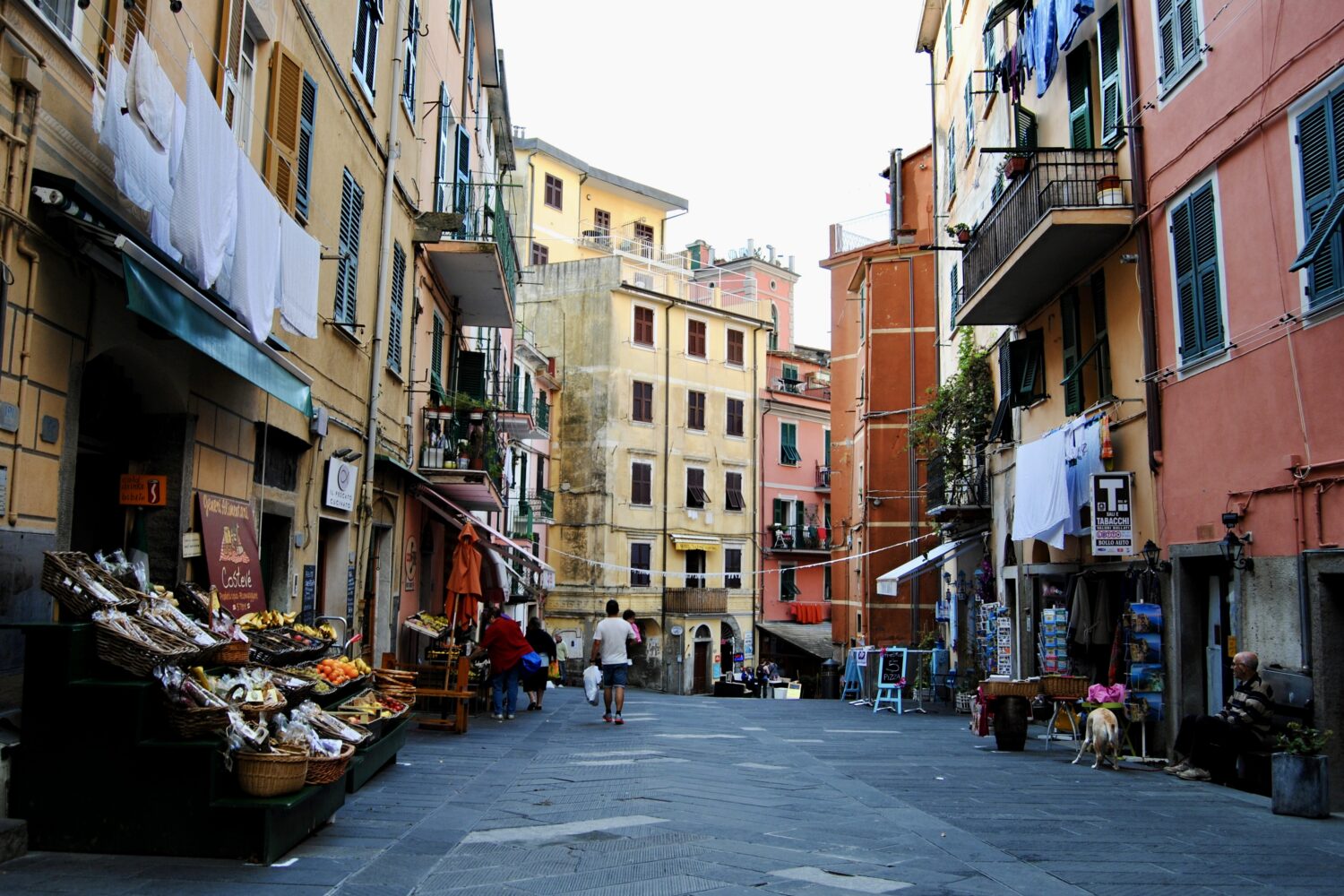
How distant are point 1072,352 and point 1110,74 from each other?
3.80 metres

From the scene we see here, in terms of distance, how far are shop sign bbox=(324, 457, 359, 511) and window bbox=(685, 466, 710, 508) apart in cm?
3149

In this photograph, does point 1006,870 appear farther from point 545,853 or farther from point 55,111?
point 55,111

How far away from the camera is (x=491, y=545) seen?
20641 mm

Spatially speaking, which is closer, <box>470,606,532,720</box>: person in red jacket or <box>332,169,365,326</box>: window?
<box>332,169,365,326</box>: window

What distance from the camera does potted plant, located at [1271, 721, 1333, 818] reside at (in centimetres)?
893

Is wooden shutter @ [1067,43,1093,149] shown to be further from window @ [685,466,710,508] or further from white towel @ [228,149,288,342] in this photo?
window @ [685,466,710,508]

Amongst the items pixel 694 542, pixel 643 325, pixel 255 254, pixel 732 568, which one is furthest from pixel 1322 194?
pixel 732 568

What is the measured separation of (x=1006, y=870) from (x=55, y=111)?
7151 mm

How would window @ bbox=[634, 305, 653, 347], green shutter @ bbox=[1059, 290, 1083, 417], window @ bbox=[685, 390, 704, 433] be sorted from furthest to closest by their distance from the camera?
window @ bbox=[685, 390, 704, 433] < window @ bbox=[634, 305, 653, 347] < green shutter @ bbox=[1059, 290, 1083, 417]

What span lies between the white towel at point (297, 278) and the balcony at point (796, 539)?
38.5m

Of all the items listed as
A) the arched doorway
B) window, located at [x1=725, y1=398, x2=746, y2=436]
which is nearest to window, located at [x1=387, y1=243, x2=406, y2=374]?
the arched doorway

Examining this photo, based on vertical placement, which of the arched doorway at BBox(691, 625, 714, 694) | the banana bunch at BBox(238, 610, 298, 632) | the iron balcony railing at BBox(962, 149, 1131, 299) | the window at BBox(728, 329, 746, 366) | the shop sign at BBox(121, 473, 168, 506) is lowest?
the arched doorway at BBox(691, 625, 714, 694)

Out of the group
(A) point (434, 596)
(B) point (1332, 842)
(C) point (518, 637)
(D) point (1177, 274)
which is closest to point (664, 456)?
(A) point (434, 596)

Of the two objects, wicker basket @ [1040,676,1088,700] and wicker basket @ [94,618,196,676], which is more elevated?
wicker basket @ [94,618,196,676]
